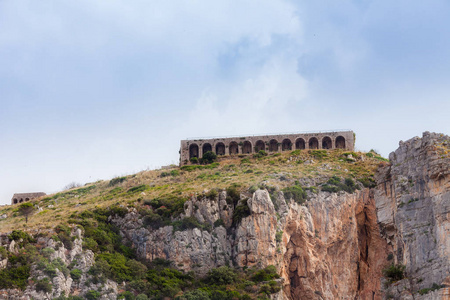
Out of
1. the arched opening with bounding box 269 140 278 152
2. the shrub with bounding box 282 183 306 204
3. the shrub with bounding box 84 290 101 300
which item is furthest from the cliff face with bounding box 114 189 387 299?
the arched opening with bounding box 269 140 278 152

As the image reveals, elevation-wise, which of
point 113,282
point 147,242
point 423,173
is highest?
point 423,173

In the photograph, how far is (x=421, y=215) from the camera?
159 feet

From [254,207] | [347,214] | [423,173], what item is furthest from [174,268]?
[423,173]

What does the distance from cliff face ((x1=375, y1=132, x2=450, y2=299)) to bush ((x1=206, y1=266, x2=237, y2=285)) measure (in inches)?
504

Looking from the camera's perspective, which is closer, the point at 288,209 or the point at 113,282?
the point at 113,282

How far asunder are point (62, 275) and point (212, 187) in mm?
18762

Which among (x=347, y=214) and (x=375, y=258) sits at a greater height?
(x=347, y=214)

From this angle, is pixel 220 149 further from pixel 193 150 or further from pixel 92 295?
pixel 92 295

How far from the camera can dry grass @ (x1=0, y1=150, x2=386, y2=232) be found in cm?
6153

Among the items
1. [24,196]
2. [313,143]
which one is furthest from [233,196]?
[24,196]

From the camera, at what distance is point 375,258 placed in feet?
193

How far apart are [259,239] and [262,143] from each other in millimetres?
31583

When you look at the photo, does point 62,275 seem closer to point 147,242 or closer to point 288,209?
point 147,242

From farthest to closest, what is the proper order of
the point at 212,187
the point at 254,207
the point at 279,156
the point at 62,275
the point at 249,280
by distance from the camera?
1. the point at 279,156
2. the point at 212,187
3. the point at 254,207
4. the point at 249,280
5. the point at 62,275
